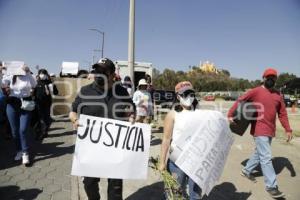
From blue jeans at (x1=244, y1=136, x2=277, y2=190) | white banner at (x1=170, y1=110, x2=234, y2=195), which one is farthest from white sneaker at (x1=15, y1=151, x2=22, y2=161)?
blue jeans at (x1=244, y1=136, x2=277, y2=190)

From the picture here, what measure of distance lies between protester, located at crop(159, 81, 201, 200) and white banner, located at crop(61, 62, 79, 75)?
22951 mm

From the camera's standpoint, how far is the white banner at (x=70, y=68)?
25734 mm

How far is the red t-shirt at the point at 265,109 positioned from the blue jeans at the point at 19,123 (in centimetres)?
372

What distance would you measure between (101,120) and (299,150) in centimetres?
740

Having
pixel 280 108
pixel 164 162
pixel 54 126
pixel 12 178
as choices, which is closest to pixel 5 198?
pixel 12 178

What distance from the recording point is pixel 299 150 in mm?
9156

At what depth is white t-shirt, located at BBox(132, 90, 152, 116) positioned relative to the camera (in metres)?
8.28

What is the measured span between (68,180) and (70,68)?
2157cm

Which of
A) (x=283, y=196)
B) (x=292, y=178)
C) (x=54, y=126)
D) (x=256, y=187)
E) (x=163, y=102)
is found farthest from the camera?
(x=163, y=102)

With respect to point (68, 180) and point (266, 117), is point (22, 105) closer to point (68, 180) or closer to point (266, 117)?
point (68, 180)

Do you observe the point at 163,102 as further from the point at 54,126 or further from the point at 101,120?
the point at 101,120

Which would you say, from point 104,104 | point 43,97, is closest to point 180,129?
point 104,104

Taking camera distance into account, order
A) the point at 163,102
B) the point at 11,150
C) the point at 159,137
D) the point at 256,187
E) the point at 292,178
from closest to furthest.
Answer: the point at 256,187 < the point at 292,178 < the point at 11,150 < the point at 159,137 < the point at 163,102

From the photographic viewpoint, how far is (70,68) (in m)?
26.0
